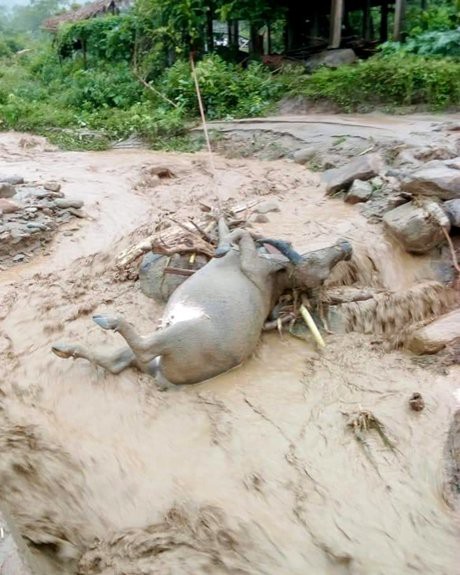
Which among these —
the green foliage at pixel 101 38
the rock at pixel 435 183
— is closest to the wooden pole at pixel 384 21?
the green foliage at pixel 101 38

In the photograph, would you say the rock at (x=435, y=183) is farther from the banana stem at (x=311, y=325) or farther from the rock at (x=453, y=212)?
the banana stem at (x=311, y=325)

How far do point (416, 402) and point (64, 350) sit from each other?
7.43ft

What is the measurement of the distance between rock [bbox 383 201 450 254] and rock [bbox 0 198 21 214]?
151 inches

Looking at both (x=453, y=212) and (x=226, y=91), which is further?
(x=226, y=91)

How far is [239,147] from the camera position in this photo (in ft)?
30.6

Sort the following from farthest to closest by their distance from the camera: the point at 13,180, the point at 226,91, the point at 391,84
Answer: the point at 226,91 → the point at 391,84 → the point at 13,180

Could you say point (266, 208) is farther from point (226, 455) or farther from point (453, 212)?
point (226, 455)

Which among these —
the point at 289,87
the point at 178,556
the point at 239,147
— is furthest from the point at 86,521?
the point at 289,87

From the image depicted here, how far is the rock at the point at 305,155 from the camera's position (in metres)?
8.24

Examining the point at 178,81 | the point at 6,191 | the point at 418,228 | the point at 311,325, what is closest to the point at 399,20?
the point at 178,81

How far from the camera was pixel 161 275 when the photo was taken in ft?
16.1

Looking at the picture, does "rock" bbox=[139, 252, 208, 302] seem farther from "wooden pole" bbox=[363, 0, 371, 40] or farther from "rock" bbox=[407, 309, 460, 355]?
"wooden pole" bbox=[363, 0, 371, 40]

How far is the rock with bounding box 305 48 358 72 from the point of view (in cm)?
1262

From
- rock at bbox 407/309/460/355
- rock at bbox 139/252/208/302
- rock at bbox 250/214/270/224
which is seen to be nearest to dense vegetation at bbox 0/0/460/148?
rock at bbox 250/214/270/224
